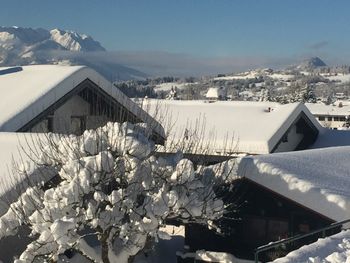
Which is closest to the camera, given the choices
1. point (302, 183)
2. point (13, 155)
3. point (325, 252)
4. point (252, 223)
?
point (325, 252)

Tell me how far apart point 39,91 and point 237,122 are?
464 inches

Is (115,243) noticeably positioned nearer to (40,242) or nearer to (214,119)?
(40,242)

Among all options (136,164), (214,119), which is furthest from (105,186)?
(214,119)

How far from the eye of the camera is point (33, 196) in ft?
32.3

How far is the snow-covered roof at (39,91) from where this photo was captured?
13.9m

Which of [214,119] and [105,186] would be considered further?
[214,119]

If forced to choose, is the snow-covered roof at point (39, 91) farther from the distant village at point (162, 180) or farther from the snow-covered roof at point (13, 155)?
the snow-covered roof at point (13, 155)

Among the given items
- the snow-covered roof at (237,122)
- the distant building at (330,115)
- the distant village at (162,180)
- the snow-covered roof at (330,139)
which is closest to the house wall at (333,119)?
the distant building at (330,115)

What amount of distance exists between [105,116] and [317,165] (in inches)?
257

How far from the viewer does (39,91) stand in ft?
48.1

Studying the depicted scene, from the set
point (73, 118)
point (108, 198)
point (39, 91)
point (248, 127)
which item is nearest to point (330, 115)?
point (248, 127)

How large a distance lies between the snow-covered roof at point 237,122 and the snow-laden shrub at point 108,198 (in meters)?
7.33

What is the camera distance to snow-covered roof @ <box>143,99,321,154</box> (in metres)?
21.0

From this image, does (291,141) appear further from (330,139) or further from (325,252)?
(325,252)
